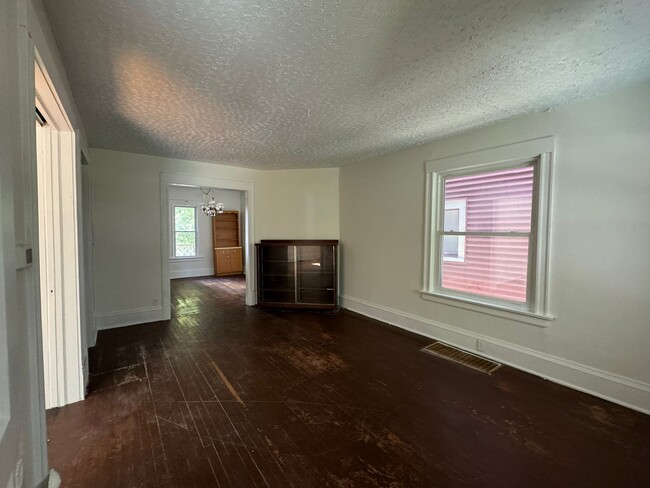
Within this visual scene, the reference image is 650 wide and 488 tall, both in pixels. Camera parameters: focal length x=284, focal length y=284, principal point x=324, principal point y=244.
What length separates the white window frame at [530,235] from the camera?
2.54 m

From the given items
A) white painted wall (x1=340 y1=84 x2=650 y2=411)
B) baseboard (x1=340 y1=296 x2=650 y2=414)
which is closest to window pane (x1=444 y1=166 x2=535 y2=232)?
white painted wall (x1=340 y1=84 x2=650 y2=411)

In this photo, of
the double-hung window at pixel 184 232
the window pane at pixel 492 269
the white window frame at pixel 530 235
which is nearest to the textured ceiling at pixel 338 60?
the white window frame at pixel 530 235

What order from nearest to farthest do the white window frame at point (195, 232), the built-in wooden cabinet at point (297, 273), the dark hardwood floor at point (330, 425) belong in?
1. the dark hardwood floor at point (330, 425)
2. the built-in wooden cabinet at point (297, 273)
3. the white window frame at point (195, 232)

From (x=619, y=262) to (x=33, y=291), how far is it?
3628 mm

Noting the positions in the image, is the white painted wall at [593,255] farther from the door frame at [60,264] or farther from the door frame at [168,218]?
the door frame at [60,264]

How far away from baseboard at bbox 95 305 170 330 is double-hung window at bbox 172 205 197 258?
13.8ft

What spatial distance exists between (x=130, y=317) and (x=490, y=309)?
453 cm

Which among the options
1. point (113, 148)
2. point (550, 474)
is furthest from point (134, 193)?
point (550, 474)

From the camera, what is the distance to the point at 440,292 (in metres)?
3.47

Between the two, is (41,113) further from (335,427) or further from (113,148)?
(335,427)

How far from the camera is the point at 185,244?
8.15 m

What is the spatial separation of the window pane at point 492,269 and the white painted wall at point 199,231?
6.85 m

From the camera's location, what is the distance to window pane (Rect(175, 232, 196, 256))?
8.02m

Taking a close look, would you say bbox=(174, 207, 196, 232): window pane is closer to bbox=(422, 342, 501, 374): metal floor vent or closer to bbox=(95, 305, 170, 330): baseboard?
bbox=(95, 305, 170, 330): baseboard
